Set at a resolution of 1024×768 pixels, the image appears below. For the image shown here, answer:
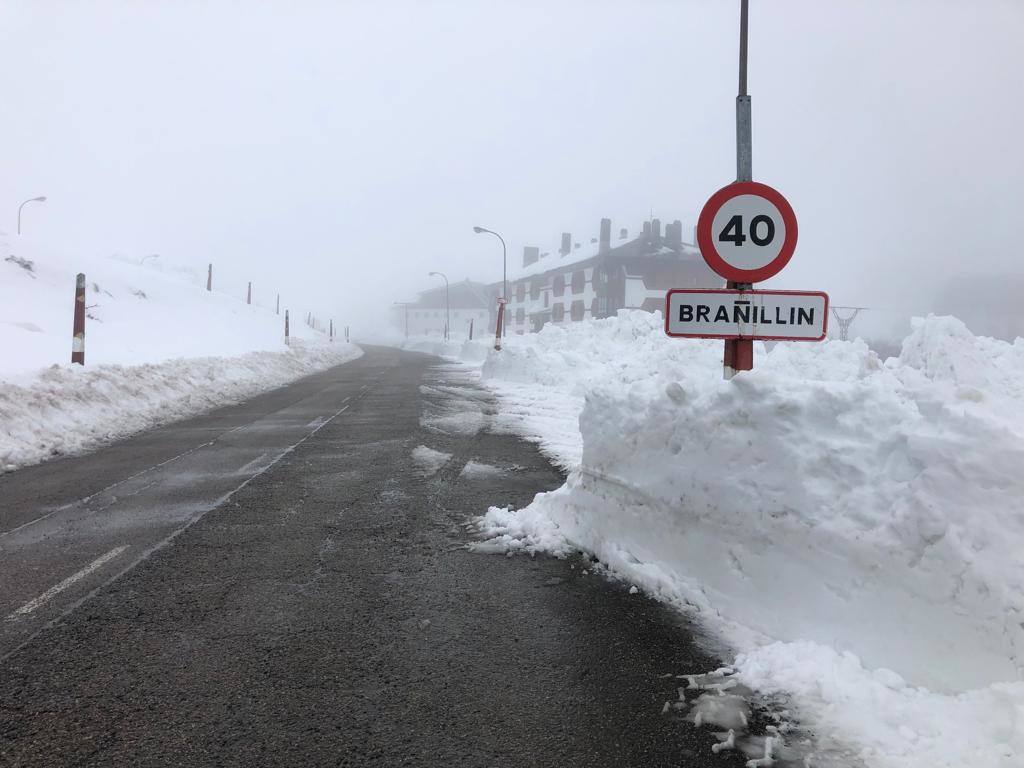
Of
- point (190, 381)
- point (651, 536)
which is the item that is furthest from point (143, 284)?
point (651, 536)

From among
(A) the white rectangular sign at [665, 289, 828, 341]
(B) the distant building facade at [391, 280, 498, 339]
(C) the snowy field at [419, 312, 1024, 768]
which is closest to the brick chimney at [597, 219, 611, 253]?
(B) the distant building facade at [391, 280, 498, 339]

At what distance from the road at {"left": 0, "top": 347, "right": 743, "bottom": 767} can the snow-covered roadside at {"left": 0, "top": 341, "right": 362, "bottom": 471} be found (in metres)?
2.68

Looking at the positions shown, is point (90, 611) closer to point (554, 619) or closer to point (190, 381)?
point (554, 619)

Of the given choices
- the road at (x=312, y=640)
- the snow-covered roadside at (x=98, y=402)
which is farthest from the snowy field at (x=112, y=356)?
the road at (x=312, y=640)

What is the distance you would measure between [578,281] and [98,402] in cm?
5483

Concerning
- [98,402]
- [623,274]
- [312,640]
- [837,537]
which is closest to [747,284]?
[837,537]

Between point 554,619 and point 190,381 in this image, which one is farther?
point 190,381

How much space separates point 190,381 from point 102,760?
15034 mm

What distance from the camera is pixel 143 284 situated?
3966 centimetres

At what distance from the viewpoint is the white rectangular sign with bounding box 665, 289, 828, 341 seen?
187 inches

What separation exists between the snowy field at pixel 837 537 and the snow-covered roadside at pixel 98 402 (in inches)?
289

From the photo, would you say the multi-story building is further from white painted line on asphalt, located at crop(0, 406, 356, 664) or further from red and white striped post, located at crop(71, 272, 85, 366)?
white painted line on asphalt, located at crop(0, 406, 356, 664)

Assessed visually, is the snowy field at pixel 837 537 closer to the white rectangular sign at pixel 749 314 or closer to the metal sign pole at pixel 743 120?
the white rectangular sign at pixel 749 314

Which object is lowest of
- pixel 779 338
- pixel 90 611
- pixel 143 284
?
pixel 90 611
